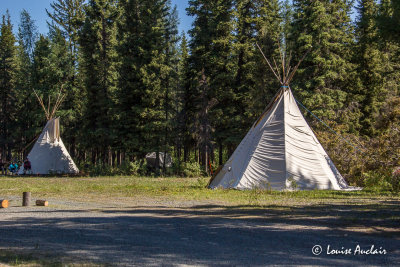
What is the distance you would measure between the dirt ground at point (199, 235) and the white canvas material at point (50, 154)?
20.6m

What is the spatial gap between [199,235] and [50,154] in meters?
26.6

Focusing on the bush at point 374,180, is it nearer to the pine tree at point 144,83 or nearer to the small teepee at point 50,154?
the pine tree at point 144,83

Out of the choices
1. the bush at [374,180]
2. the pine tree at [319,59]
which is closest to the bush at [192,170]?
the pine tree at [319,59]

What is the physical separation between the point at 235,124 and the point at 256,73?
4.16 meters

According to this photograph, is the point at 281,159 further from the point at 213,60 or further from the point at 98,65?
the point at 98,65

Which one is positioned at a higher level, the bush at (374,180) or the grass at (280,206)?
the bush at (374,180)

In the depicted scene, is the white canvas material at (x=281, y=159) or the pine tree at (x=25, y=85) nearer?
the white canvas material at (x=281, y=159)

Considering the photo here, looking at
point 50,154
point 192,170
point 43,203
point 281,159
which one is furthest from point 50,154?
point 281,159

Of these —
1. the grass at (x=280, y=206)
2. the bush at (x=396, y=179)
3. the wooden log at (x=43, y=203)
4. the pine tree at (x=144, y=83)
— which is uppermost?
the pine tree at (x=144, y=83)

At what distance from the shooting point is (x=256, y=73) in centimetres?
3059

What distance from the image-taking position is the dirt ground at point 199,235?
19.1 feet

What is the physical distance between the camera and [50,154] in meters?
31.3

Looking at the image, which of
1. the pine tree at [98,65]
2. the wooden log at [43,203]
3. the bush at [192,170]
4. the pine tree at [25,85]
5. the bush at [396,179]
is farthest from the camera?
the pine tree at [25,85]

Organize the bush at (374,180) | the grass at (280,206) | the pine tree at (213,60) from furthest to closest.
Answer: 1. the pine tree at (213,60)
2. the bush at (374,180)
3. the grass at (280,206)
